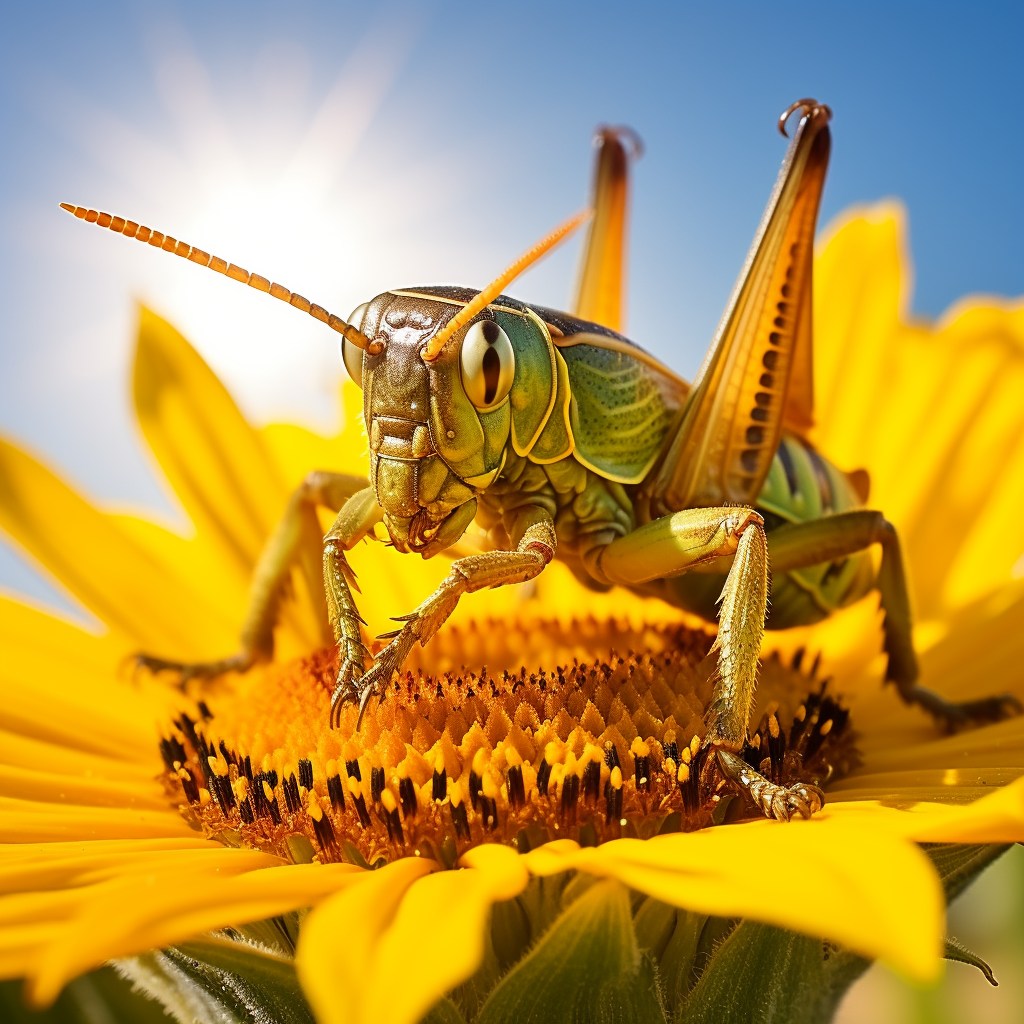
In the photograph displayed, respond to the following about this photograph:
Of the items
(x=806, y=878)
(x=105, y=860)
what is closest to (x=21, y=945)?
(x=105, y=860)

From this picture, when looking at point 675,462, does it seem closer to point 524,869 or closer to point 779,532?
point 779,532

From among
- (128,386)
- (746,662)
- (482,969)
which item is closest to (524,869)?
(482,969)

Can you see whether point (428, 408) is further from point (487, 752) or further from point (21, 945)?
point (21, 945)

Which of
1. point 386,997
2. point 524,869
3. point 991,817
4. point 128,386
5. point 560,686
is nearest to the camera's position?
point 386,997

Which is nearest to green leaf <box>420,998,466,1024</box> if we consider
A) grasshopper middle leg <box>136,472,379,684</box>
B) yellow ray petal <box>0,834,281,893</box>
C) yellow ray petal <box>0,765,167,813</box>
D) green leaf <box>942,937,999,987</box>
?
yellow ray petal <box>0,834,281,893</box>

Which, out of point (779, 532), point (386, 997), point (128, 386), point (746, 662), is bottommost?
point (386, 997)

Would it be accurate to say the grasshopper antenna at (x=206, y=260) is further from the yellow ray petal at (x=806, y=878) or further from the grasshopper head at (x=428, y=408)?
the yellow ray petal at (x=806, y=878)
